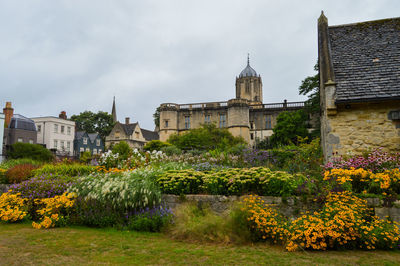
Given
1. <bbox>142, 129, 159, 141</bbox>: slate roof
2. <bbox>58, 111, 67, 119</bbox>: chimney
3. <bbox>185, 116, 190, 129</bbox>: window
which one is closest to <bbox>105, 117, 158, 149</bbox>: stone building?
<bbox>142, 129, 159, 141</bbox>: slate roof

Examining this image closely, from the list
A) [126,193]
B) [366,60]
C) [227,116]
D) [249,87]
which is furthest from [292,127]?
[249,87]

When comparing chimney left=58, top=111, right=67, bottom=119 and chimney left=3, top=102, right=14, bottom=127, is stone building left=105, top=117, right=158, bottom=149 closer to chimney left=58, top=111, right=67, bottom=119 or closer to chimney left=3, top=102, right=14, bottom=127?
chimney left=58, top=111, right=67, bottom=119

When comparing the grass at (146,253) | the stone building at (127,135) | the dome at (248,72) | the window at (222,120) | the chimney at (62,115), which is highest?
the dome at (248,72)

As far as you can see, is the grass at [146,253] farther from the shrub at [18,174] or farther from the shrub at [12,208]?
the shrub at [18,174]

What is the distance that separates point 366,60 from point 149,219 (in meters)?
8.71

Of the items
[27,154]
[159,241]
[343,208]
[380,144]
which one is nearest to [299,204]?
[343,208]

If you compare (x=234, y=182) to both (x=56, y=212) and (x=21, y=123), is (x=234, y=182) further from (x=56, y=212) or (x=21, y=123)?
(x=21, y=123)

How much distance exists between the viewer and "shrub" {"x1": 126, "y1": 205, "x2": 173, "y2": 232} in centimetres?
621

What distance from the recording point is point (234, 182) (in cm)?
659

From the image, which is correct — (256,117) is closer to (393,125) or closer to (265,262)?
(393,125)

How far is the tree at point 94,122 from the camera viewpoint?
64.1m

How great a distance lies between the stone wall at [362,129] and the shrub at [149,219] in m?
5.19

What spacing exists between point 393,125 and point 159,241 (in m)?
7.23

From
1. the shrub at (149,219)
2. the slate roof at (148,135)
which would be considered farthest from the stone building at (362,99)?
the slate roof at (148,135)
